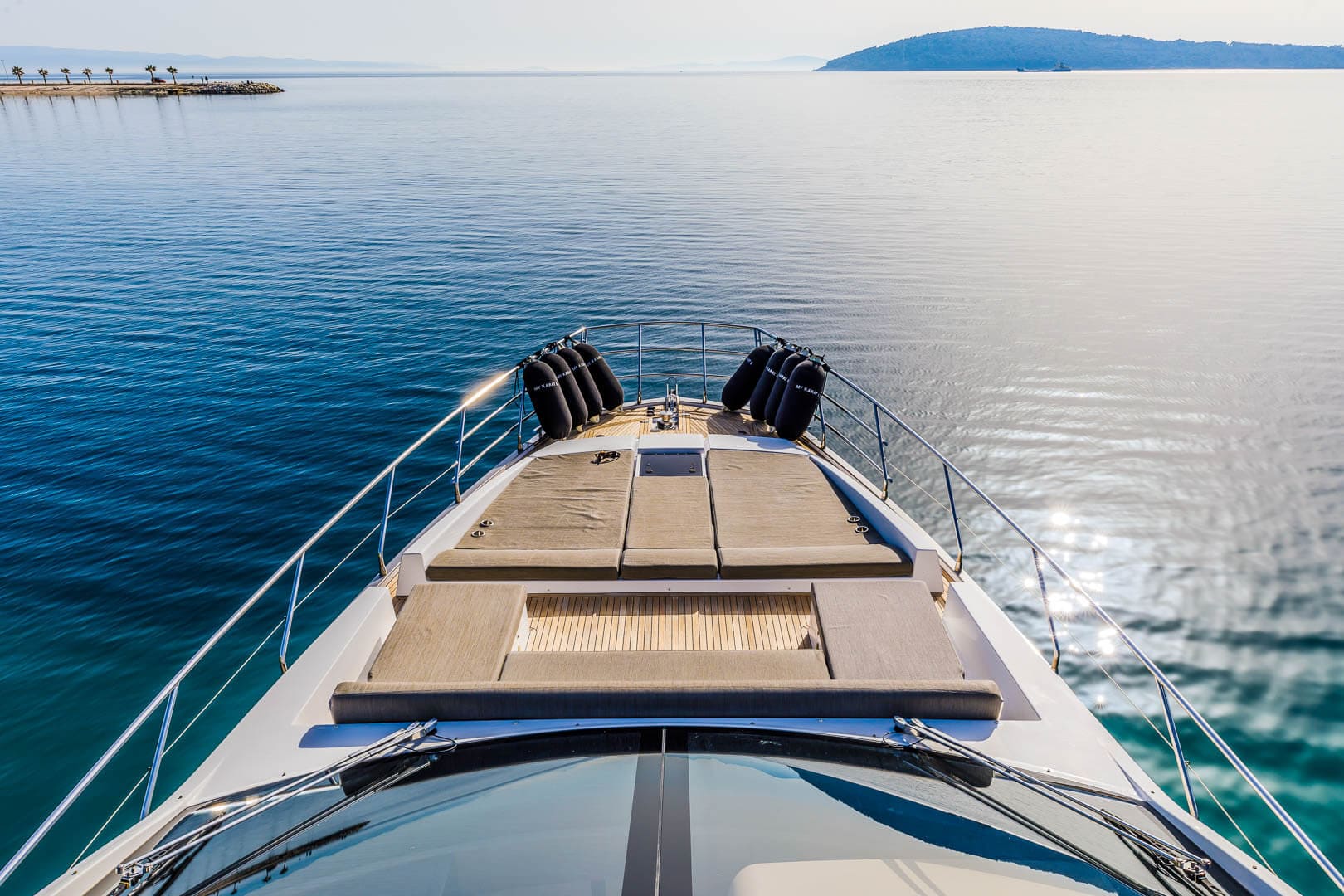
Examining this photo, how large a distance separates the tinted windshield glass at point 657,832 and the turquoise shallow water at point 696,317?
4207 millimetres

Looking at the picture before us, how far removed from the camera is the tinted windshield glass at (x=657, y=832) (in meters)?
2.19

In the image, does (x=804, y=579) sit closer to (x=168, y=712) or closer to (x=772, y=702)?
(x=772, y=702)

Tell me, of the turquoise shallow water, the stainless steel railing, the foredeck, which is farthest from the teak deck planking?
the turquoise shallow water

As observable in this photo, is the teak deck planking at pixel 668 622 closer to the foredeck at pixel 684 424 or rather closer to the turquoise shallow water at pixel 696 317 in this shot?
the foredeck at pixel 684 424

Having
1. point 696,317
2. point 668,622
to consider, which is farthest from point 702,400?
point 696,317

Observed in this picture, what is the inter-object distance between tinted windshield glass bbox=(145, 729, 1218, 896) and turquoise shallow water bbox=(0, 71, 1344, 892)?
4.21 m

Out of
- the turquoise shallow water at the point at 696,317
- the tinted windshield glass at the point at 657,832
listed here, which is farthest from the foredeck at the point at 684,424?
the tinted windshield glass at the point at 657,832

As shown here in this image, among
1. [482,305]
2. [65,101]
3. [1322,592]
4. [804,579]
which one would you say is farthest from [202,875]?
[65,101]

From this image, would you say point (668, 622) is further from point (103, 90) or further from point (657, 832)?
point (103, 90)

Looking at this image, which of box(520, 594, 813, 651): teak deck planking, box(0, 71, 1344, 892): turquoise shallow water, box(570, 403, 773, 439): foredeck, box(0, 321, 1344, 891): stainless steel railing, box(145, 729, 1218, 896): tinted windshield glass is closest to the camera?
box(145, 729, 1218, 896): tinted windshield glass

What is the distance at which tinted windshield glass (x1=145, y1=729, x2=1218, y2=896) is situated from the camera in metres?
2.19

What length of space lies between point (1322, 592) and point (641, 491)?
293 inches

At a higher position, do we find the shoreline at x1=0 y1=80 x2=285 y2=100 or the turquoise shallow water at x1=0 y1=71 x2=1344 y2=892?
the shoreline at x1=0 y1=80 x2=285 y2=100

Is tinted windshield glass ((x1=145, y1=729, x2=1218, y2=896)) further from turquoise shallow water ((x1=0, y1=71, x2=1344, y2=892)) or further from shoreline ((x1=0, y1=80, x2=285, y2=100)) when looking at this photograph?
shoreline ((x1=0, y1=80, x2=285, y2=100))
